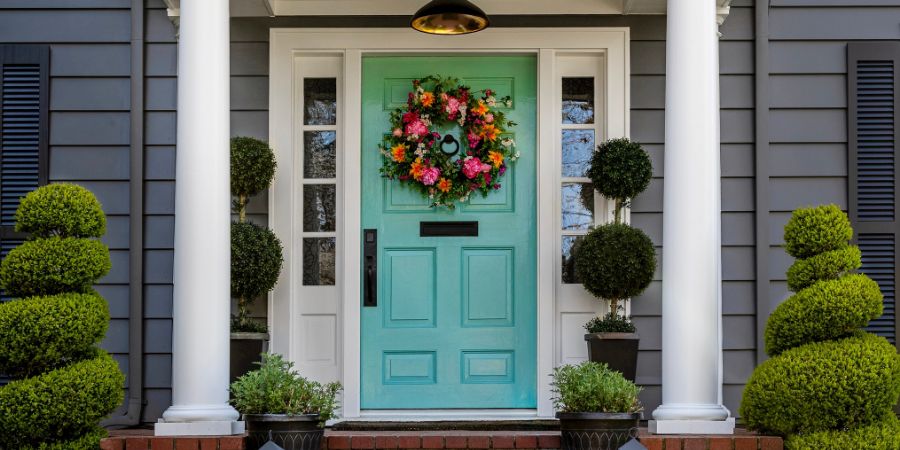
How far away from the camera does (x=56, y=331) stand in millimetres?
4484

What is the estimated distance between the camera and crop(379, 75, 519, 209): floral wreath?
575 centimetres

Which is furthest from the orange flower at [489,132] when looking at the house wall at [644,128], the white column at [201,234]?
the white column at [201,234]

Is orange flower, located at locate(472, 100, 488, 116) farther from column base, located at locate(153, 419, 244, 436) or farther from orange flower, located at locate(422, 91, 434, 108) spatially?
column base, located at locate(153, 419, 244, 436)

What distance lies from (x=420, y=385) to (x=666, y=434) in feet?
4.99

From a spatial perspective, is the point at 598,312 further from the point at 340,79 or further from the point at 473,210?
the point at 340,79

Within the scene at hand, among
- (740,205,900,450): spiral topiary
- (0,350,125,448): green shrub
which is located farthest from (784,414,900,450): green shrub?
(0,350,125,448): green shrub

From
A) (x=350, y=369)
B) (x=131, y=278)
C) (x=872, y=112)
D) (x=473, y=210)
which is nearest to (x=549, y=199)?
(x=473, y=210)

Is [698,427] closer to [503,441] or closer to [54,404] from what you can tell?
[503,441]

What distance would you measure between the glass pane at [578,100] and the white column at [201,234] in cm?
190

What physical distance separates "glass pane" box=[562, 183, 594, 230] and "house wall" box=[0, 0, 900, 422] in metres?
0.24

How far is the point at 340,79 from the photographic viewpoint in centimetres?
588

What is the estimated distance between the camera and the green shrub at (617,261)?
535 centimetres

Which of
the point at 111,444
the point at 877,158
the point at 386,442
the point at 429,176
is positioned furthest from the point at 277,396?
the point at 877,158

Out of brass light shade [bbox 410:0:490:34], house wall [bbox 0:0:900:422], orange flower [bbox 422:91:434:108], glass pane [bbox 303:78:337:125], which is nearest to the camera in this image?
brass light shade [bbox 410:0:490:34]
